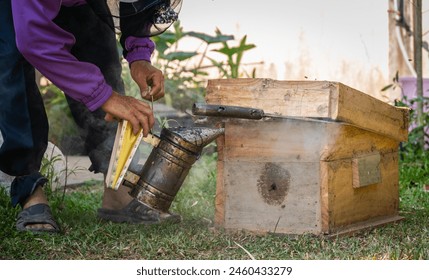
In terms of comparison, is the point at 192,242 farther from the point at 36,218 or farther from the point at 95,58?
the point at 95,58

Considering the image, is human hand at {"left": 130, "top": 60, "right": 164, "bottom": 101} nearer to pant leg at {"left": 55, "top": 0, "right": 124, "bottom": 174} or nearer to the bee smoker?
pant leg at {"left": 55, "top": 0, "right": 124, "bottom": 174}

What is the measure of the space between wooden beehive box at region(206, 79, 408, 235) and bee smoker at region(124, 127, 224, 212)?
0.26 ft

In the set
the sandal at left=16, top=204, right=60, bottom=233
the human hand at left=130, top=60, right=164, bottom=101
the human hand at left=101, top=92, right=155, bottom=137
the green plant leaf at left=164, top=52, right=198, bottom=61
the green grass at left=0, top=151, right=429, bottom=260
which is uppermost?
the green plant leaf at left=164, top=52, right=198, bottom=61

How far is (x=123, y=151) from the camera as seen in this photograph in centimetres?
251

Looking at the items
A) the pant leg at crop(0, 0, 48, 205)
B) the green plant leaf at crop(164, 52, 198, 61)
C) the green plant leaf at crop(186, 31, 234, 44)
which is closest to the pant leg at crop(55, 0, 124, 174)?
the pant leg at crop(0, 0, 48, 205)

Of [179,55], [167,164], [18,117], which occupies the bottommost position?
[167,164]

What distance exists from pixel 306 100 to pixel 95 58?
0.90 metres

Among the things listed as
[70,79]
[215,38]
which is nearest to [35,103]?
[70,79]

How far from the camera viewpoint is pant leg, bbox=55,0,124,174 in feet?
9.51

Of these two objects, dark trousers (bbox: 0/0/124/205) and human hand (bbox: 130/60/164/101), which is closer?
dark trousers (bbox: 0/0/124/205)

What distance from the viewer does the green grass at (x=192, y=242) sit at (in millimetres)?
2402
